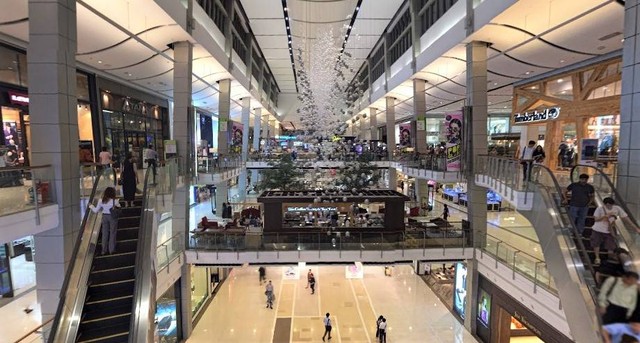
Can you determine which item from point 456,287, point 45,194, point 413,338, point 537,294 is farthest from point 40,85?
point 456,287

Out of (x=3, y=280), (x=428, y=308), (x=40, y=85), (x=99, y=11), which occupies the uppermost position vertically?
(x=99, y=11)

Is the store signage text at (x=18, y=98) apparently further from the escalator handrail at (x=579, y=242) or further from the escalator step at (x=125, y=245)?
the escalator handrail at (x=579, y=242)

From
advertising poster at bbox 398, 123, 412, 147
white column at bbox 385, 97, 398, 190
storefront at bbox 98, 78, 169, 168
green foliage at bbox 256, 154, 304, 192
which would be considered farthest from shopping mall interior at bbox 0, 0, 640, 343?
green foliage at bbox 256, 154, 304, 192

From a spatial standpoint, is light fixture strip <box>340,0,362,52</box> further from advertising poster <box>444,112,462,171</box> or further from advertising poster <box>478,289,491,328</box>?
advertising poster <box>478,289,491,328</box>

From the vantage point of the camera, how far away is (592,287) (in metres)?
4.45

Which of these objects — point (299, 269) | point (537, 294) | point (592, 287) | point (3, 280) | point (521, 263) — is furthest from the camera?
point (299, 269)

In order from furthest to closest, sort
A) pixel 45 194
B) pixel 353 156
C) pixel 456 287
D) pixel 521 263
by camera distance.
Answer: pixel 353 156
pixel 456 287
pixel 521 263
pixel 45 194

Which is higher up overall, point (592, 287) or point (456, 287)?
point (592, 287)

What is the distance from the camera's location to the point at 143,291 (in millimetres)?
4785

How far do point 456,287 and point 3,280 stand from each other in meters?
14.0

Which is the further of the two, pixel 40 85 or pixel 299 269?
pixel 299 269

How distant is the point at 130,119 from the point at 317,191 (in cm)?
986

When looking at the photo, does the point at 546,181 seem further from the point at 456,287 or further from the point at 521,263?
the point at 456,287

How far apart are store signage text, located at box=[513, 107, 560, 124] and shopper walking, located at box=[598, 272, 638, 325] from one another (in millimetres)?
13003
